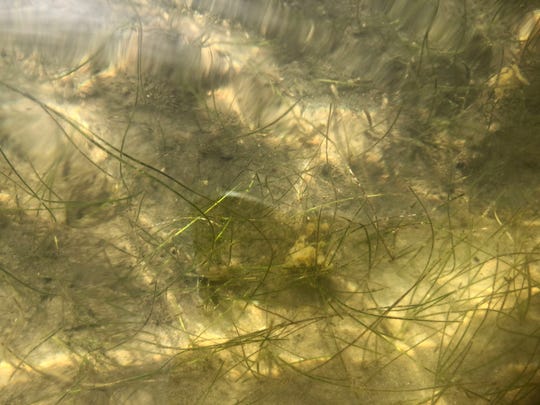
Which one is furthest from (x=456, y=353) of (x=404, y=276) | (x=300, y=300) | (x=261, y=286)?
(x=261, y=286)

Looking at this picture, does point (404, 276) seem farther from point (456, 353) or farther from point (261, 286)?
point (261, 286)

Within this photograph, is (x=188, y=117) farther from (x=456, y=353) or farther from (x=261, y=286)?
(x=456, y=353)

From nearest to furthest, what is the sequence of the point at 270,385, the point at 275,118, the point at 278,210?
the point at 270,385, the point at 278,210, the point at 275,118

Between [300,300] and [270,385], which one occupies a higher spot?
[300,300]

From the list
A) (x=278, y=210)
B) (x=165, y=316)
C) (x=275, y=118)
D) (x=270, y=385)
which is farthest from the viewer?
(x=275, y=118)

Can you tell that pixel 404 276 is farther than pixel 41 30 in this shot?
No

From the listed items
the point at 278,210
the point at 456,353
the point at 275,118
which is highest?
the point at 275,118
